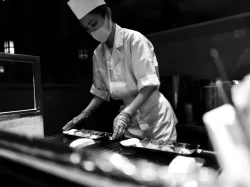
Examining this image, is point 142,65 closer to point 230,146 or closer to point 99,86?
point 99,86

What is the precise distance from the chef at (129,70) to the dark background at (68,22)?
1.04 metres

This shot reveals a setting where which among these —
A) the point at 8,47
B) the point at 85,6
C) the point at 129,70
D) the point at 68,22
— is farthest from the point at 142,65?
the point at 8,47

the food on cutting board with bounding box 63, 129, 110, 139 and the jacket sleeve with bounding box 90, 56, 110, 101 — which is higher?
the jacket sleeve with bounding box 90, 56, 110, 101

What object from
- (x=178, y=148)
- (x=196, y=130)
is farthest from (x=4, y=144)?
(x=196, y=130)

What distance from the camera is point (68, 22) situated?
3156mm

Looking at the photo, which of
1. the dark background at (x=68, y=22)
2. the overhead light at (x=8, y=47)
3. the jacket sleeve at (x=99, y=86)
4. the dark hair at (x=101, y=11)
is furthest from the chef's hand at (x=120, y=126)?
the overhead light at (x=8, y=47)

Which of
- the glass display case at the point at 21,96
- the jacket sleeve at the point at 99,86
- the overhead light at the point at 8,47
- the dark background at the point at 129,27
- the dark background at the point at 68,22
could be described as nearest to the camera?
the glass display case at the point at 21,96

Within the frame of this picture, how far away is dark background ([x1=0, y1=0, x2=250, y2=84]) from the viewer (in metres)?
2.47

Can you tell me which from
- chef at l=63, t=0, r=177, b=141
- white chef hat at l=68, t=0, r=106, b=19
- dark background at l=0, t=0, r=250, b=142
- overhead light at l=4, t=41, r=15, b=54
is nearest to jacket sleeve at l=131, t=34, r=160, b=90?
chef at l=63, t=0, r=177, b=141

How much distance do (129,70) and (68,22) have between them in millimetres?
1834

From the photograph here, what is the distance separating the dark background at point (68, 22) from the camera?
8.10ft

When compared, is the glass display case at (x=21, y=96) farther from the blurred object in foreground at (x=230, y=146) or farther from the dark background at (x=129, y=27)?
the blurred object in foreground at (x=230, y=146)

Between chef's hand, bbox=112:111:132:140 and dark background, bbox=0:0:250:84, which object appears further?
dark background, bbox=0:0:250:84

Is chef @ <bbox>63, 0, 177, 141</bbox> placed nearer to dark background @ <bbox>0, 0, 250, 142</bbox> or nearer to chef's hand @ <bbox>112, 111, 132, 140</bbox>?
chef's hand @ <bbox>112, 111, 132, 140</bbox>
